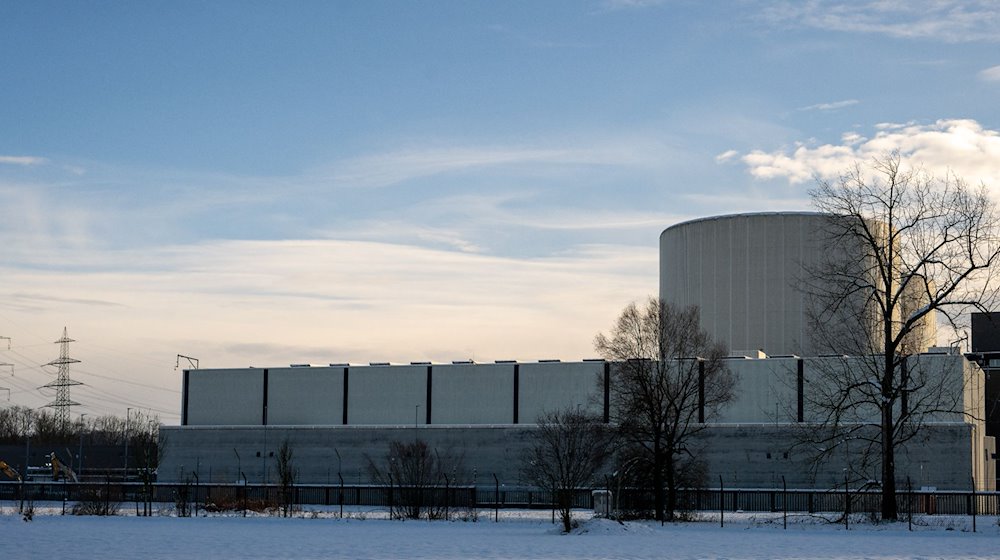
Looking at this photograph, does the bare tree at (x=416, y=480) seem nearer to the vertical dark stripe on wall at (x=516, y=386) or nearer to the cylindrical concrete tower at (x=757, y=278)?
the vertical dark stripe on wall at (x=516, y=386)

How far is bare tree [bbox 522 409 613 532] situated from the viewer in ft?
198

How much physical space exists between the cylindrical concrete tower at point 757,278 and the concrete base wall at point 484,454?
737 cm

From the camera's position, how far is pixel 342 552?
1241 inches

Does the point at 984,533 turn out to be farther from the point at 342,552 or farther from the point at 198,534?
the point at 198,534

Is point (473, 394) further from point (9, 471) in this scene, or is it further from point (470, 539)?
point (470, 539)

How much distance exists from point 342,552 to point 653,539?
11.2m

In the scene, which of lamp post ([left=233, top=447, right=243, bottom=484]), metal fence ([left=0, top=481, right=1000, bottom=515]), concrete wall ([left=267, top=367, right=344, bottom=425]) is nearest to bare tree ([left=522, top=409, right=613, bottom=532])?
metal fence ([left=0, top=481, right=1000, bottom=515])

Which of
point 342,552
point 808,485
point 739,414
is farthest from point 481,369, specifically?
point 342,552

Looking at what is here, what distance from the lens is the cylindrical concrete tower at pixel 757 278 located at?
76000 millimetres

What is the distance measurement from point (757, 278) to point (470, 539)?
144 ft

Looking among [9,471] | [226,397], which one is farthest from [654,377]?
[9,471]

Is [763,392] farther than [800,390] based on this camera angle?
Yes

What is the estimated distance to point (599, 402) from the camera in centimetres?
7544

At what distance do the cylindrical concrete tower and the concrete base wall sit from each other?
7.37 metres
